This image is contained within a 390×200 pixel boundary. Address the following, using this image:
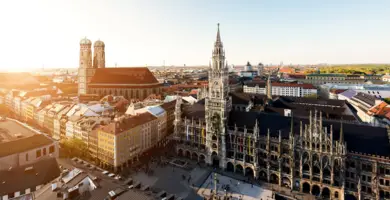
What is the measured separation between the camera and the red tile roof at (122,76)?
164250mm

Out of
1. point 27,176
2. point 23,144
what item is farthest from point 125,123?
point 27,176

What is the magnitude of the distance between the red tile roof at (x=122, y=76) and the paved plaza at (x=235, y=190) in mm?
106026

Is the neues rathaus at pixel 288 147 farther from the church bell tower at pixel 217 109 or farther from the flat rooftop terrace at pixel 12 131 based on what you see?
the flat rooftop terrace at pixel 12 131

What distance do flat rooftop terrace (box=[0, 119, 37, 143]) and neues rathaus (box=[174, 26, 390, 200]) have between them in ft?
150

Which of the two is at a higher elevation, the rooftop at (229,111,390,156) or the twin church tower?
the twin church tower

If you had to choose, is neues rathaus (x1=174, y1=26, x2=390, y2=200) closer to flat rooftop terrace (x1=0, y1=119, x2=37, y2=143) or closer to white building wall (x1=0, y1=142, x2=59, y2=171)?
white building wall (x1=0, y1=142, x2=59, y2=171)

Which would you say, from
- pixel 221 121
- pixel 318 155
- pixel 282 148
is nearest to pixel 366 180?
pixel 318 155

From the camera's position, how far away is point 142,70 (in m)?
169

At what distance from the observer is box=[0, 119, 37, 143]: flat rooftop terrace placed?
2815 inches

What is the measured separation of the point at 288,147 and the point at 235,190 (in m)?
18.1

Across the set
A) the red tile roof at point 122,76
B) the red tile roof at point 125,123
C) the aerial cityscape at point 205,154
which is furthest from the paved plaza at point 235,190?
the red tile roof at point 122,76

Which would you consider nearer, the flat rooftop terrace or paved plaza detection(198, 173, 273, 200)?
paved plaza detection(198, 173, 273, 200)

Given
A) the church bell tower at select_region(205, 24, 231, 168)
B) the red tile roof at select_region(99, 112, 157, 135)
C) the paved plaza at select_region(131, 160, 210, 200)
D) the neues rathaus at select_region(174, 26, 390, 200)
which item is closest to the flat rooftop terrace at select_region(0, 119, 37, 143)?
the red tile roof at select_region(99, 112, 157, 135)

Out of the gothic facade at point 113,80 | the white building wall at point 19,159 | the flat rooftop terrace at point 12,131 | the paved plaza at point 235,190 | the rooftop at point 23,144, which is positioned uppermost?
the gothic facade at point 113,80
